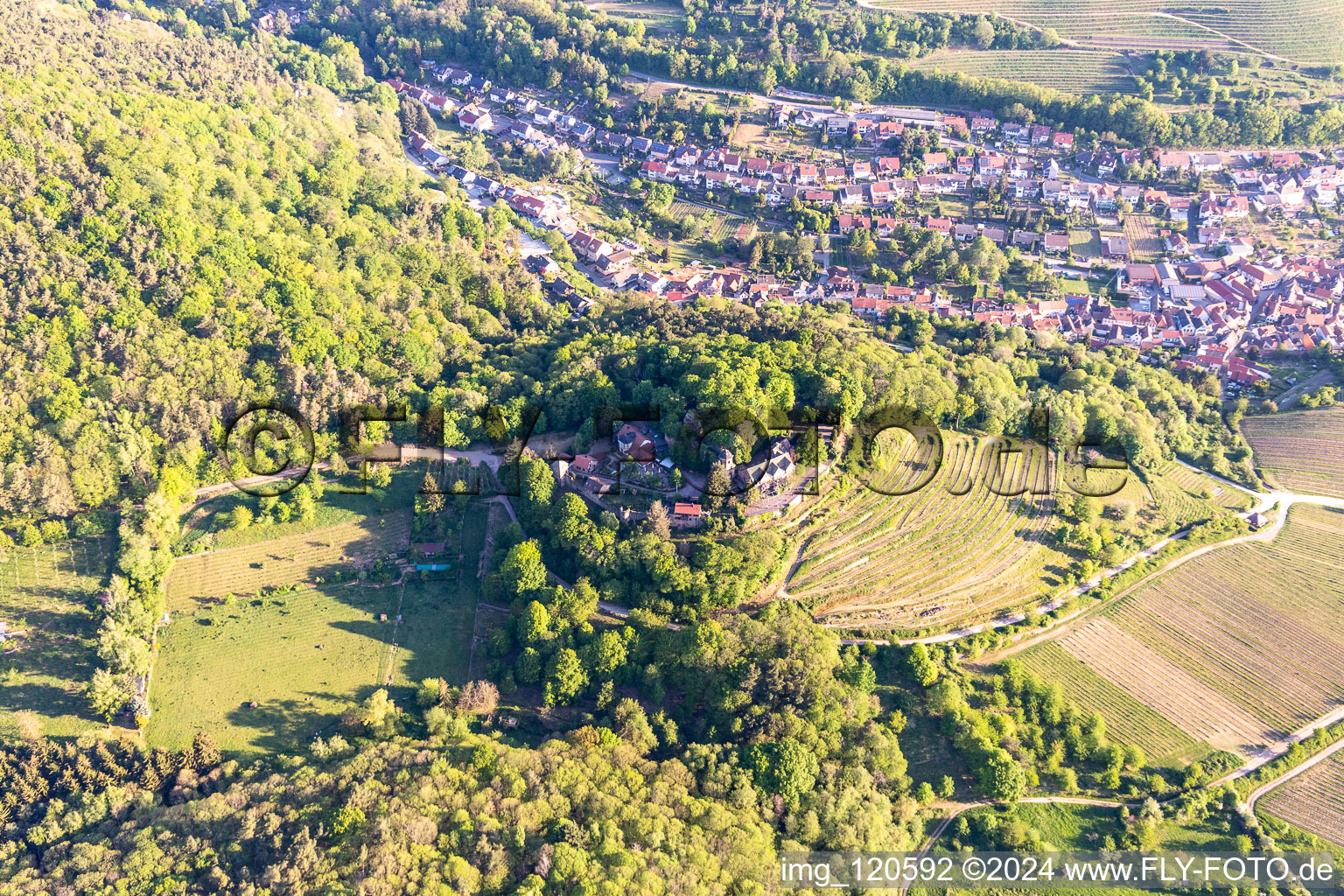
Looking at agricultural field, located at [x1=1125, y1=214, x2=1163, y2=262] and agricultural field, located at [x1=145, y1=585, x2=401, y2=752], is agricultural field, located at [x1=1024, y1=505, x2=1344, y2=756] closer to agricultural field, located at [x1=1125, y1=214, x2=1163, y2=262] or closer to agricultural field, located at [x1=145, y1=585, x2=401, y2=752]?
agricultural field, located at [x1=145, y1=585, x2=401, y2=752]

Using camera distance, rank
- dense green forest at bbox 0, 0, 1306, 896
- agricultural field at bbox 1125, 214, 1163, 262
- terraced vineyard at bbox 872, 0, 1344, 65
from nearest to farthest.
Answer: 1. dense green forest at bbox 0, 0, 1306, 896
2. agricultural field at bbox 1125, 214, 1163, 262
3. terraced vineyard at bbox 872, 0, 1344, 65

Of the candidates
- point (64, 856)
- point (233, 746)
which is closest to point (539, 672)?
point (233, 746)

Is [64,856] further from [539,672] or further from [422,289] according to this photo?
[422,289]

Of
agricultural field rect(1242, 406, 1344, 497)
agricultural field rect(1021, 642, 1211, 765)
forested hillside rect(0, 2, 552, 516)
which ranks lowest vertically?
agricultural field rect(1021, 642, 1211, 765)

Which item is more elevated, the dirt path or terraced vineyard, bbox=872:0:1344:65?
terraced vineyard, bbox=872:0:1344:65

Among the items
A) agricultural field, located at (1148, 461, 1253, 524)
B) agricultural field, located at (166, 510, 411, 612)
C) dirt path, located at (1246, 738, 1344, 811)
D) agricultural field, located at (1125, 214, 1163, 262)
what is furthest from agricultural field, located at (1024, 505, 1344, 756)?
agricultural field, located at (1125, 214, 1163, 262)

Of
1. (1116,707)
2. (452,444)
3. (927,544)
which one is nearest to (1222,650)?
(1116,707)
